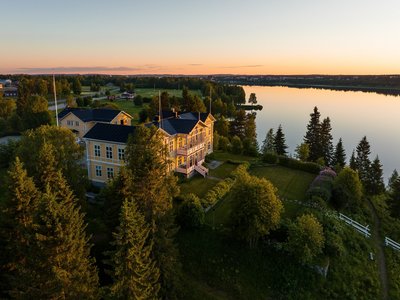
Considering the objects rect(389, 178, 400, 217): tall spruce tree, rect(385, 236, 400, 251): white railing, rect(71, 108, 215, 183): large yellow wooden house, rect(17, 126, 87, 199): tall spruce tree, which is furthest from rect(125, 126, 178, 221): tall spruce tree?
rect(389, 178, 400, 217): tall spruce tree

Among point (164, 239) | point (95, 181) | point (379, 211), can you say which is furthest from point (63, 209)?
point (379, 211)

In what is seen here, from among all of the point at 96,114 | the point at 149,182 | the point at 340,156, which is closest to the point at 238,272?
the point at 149,182

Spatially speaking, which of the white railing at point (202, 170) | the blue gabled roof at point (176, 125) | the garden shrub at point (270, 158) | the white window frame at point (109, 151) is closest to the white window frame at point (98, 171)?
the white window frame at point (109, 151)

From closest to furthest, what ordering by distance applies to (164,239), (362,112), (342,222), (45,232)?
(45,232) → (164,239) → (342,222) → (362,112)

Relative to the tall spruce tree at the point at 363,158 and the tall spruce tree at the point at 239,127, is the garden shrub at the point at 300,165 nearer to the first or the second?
the tall spruce tree at the point at 363,158

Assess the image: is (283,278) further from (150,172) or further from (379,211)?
(379,211)

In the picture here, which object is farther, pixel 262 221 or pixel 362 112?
pixel 362 112

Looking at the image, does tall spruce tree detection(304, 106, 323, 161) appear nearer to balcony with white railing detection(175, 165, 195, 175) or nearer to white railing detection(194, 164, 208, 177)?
white railing detection(194, 164, 208, 177)
